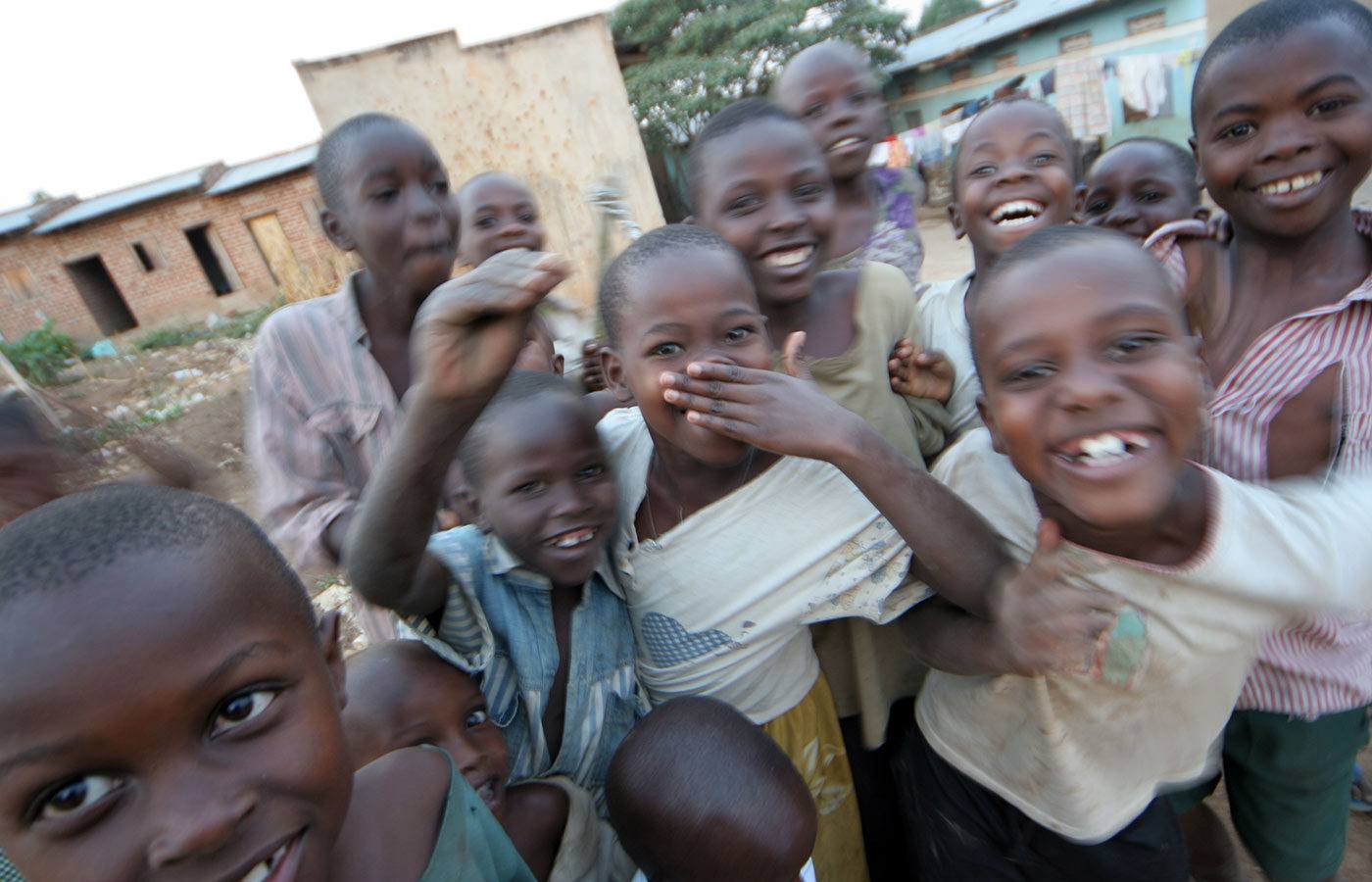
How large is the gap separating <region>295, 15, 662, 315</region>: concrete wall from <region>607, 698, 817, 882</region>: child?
6.52 meters

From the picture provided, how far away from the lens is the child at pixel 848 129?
2.40 m

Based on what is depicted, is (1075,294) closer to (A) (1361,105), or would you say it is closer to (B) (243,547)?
(A) (1361,105)

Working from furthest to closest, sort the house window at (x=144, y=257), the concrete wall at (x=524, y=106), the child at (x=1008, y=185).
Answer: the house window at (x=144, y=257) < the concrete wall at (x=524, y=106) < the child at (x=1008, y=185)

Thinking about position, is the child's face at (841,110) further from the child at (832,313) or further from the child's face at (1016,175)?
the child at (832,313)

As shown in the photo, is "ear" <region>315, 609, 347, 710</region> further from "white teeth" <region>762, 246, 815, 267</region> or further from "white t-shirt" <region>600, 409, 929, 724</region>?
"white teeth" <region>762, 246, 815, 267</region>

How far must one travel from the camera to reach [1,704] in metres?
0.63

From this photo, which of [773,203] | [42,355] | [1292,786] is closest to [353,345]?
[773,203]

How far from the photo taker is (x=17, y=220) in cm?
1681

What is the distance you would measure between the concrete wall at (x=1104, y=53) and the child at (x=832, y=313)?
13667mm

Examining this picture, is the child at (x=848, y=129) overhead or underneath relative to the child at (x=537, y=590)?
overhead

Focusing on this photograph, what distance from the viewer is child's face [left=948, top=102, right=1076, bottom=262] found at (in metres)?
1.87

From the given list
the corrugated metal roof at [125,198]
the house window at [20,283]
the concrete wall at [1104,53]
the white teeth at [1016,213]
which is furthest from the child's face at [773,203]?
the house window at [20,283]

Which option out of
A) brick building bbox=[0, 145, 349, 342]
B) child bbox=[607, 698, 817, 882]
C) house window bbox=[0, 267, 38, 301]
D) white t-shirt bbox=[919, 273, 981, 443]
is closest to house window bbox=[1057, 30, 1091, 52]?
brick building bbox=[0, 145, 349, 342]

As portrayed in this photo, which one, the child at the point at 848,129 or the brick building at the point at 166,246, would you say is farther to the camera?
the brick building at the point at 166,246
